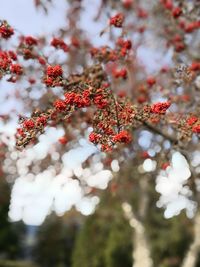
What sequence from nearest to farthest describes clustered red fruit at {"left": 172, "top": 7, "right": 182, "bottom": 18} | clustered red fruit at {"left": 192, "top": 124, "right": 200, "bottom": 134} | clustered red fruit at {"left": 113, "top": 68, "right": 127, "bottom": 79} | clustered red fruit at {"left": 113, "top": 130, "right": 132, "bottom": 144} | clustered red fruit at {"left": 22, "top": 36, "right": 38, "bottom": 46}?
clustered red fruit at {"left": 113, "top": 130, "right": 132, "bottom": 144}
clustered red fruit at {"left": 192, "top": 124, "right": 200, "bottom": 134}
clustered red fruit at {"left": 22, "top": 36, "right": 38, "bottom": 46}
clustered red fruit at {"left": 113, "top": 68, "right": 127, "bottom": 79}
clustered red fruit at {"left": 172, "top": 7, "right": 182, "bottom": 18}

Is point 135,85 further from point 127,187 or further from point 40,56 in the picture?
point 127,187

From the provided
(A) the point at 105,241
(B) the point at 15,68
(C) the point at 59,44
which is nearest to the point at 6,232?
(A) the point at 105,241

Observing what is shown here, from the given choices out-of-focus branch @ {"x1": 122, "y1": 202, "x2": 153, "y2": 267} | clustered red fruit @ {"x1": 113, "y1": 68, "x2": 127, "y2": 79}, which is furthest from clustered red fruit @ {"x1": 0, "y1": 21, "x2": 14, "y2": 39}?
out-of-focus branch @ {"x1": 122, "y1": 202, "x2": 153, "y2": 267}

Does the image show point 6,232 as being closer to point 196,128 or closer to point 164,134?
point 164,134

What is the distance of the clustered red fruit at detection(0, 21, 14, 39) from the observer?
867 cm

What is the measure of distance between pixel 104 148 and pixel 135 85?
6.74 metres

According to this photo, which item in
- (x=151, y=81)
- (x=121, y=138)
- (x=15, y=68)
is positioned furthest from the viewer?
(x=151, y=81)

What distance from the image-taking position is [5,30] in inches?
347

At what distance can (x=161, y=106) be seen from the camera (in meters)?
7.71

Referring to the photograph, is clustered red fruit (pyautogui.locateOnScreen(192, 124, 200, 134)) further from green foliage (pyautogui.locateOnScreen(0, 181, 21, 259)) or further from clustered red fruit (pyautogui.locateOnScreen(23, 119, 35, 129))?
green foliage (pyautogui.locateOnScreen(0, 181, 21, 259))

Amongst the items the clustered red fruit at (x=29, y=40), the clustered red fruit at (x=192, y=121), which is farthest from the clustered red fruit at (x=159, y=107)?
the clustered red fruit at (x=29, y=40)

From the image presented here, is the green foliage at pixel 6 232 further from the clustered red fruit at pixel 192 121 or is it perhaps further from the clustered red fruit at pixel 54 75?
the clustered red fruit at pixel 54 75

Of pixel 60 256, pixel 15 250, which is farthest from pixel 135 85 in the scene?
pixel 60 256

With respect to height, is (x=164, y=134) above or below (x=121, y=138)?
above
